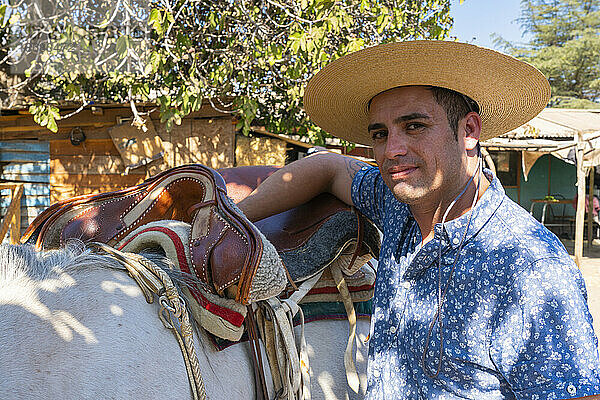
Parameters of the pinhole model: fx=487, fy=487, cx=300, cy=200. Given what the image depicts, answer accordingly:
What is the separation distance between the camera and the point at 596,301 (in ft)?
21.5

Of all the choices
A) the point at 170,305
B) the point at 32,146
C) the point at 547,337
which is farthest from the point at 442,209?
the point at 32,146

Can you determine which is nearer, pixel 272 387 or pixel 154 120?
pixel 272 387

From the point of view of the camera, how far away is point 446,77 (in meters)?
1.40

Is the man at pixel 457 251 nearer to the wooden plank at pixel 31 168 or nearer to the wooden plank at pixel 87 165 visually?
the wooden plank at pixel 87 165

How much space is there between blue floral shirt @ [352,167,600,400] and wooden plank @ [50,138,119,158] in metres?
6.31

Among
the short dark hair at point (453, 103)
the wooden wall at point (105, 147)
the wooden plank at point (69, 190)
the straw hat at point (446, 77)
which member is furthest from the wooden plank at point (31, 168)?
the short dark hair at point (453, 103)

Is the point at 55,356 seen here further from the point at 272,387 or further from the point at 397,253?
the point at 397,253

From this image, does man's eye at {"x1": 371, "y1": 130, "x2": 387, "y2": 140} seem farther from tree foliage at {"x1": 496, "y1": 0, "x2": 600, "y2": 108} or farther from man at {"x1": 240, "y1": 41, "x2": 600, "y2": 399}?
tree foliage at {"x1": 496, "y1": 0, "x2": 600, "y2": 108}

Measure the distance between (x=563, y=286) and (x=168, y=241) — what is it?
959 millimetres

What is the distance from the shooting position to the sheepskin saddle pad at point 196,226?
118cm

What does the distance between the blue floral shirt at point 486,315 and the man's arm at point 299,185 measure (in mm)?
359

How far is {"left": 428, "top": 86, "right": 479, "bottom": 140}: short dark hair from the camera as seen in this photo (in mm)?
1424

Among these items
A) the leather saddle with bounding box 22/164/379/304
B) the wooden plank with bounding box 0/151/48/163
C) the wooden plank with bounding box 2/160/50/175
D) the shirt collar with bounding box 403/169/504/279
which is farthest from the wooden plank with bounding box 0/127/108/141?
the shirt collar with bounding box 403/169/504/279

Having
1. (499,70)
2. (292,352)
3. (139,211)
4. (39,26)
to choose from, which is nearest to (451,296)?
Result: (292,352)
